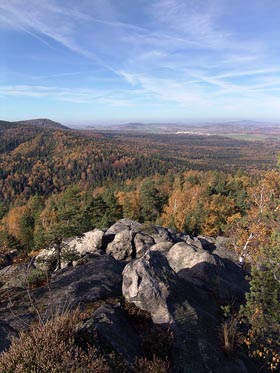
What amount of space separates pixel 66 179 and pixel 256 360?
177 m

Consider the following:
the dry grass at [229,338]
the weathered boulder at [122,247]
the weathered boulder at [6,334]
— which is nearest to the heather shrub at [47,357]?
the weathered boulder at [6,334]

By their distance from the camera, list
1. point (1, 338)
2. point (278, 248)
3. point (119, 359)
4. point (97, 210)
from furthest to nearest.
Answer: point (97, 210) < point (278, 248) < point (1, 338) < point (119, 359)

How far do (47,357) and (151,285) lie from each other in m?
5.22

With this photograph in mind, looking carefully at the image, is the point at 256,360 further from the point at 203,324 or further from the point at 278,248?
the point at 278,248

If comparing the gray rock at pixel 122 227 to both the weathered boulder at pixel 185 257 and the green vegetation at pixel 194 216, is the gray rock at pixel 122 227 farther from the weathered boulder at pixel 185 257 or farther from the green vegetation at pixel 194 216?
the weathered boulder at pixel 185 257

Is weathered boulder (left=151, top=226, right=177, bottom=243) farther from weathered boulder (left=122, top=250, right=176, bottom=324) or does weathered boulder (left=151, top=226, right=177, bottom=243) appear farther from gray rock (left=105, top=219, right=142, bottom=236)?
weathered boulder (left=122, top=250, right=176, bottom=324)

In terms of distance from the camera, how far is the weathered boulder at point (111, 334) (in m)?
7.17

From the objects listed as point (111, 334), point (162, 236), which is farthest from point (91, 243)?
point (111, 334)

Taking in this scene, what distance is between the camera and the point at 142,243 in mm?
24938

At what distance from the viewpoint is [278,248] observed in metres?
8.78

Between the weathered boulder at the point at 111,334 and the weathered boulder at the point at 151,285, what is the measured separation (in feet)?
Result: 3.85

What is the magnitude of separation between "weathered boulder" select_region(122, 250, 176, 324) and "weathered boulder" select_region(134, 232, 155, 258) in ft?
42.8

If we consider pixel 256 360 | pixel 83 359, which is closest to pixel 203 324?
pixel 256 360

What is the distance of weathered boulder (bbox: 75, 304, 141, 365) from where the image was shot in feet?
23.5
